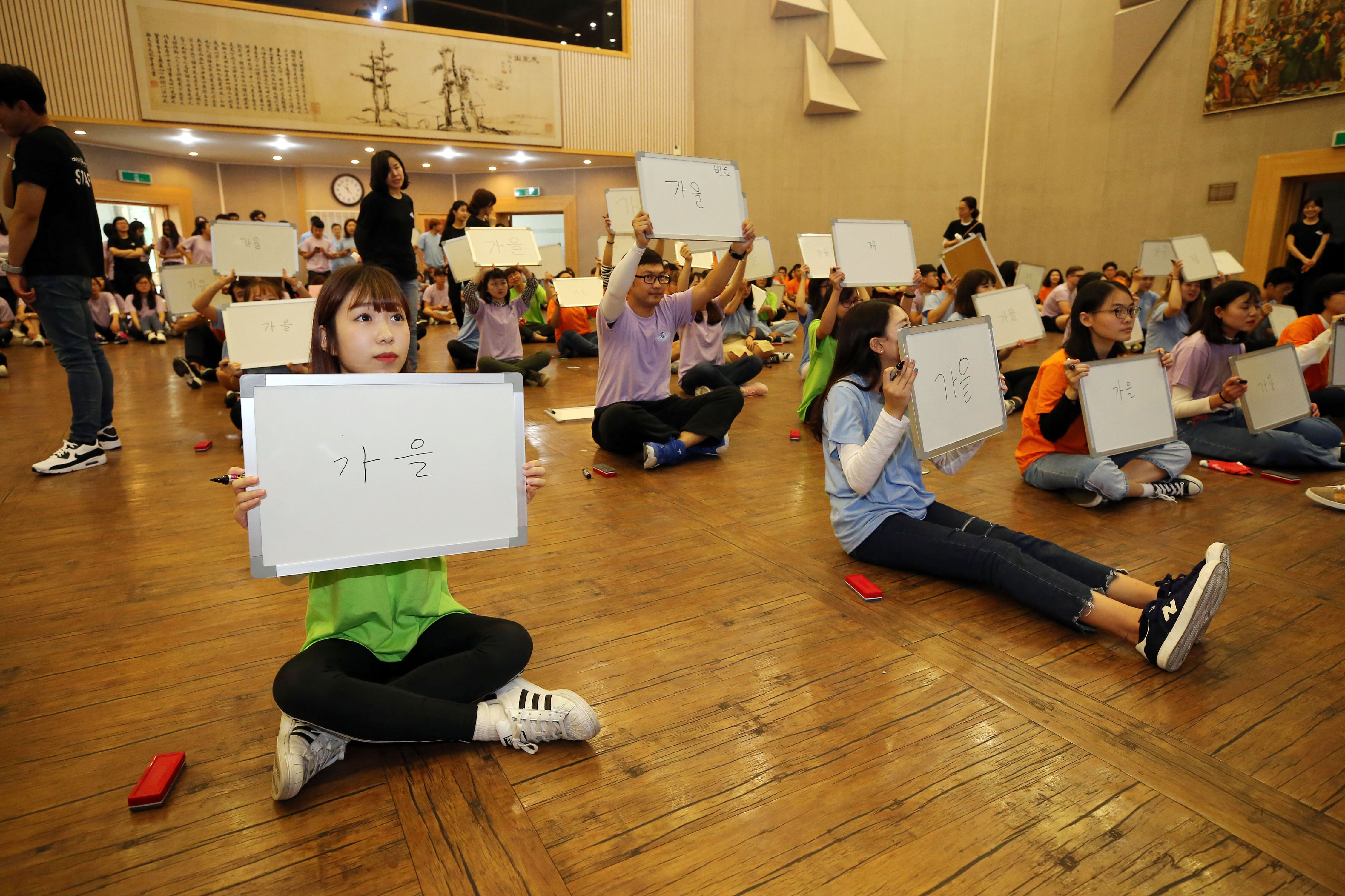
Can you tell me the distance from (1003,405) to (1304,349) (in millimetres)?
3117

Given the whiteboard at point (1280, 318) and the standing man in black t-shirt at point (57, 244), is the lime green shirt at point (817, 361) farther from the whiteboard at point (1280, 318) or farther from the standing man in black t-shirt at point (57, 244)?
the whiteboard at point (1280, 318)

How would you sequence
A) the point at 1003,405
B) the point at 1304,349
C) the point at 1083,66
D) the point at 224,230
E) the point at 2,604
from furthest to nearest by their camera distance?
the point at 1083,66 < the point at 224,230 < the point at 1304,349 < the point at 1003,405 < the point at 2,604

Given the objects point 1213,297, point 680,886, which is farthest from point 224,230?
point 1213,297

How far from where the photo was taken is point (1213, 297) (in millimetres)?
4008

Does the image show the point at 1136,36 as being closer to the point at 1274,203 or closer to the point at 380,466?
the point at 1274,203

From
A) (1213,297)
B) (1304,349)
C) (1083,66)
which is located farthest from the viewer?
(1083,66)

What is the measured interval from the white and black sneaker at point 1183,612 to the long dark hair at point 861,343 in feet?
3.48

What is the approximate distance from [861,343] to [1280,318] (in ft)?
19.2

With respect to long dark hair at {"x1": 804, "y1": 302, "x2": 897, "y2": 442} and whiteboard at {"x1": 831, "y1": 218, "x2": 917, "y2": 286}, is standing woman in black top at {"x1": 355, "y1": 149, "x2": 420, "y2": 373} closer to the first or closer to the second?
whiteboard at {"x1": 831, "y1": 218, "x2": 917, "y2": 286}

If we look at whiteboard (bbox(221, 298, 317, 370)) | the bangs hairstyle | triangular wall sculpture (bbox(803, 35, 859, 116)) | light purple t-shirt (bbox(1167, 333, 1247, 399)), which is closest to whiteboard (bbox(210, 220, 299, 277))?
whiteboard (bbox(221, 298, 317, 370))

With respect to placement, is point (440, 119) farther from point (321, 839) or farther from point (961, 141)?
point (321, 839)

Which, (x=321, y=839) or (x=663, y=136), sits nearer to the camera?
(x=321, y=839)

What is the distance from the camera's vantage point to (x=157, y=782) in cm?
150

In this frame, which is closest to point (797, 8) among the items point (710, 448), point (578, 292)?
point (578, 292)
